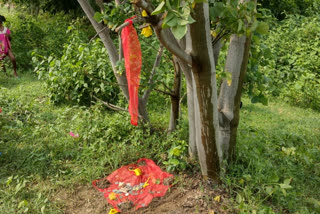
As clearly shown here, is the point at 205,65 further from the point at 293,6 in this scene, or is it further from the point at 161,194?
the point at 293,6

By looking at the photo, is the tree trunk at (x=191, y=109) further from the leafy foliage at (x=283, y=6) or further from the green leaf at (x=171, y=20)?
the leafy foliage at (x=283, y=6)

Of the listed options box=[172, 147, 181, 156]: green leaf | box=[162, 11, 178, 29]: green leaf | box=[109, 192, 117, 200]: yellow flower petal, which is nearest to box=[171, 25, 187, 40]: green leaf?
box=[162, 11, 178, 29]: green leaf

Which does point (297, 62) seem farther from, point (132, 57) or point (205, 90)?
point (205, 90)

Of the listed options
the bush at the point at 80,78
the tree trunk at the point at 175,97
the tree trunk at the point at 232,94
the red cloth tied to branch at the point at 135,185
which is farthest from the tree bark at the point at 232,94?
the bush at the point at 80,78

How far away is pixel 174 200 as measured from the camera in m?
2.48

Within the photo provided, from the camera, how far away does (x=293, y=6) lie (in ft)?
31.1

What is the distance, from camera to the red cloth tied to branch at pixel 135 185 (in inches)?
101

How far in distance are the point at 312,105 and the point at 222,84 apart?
3.41 meters

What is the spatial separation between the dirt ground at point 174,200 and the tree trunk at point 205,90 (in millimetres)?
155

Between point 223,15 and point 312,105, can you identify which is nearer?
point 223,15

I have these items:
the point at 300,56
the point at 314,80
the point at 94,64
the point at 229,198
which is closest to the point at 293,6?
the point at 300,56

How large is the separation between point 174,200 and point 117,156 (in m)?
0.86

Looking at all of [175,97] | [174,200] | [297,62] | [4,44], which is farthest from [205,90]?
[4,44]

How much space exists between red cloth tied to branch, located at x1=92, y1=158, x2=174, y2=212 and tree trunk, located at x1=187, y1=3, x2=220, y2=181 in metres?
0.46
